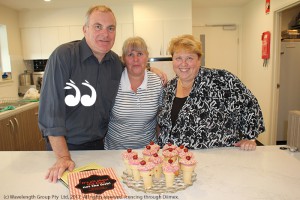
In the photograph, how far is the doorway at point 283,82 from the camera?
3.67 m

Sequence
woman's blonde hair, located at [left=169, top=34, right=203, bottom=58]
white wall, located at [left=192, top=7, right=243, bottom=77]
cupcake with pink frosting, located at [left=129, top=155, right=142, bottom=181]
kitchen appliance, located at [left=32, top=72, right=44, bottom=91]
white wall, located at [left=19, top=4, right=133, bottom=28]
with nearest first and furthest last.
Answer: cupcake with pink frosting, located at [left=129, top=155, right=142, bottom=181] → woman's blonde hair, located at [left=169, top=34, right=203, bottom=58] → white wall, located at [left=19, top=4, right=133, bottom=28] → kitchen appliance, located at [left=32, top=72, right=44, bottom=91] → white wall, located at [left=192, top=7, right=243, bottom=77]

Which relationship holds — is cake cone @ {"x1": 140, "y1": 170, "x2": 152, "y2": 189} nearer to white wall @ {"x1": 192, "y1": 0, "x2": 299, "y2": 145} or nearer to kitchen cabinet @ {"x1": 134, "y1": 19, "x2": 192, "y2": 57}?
white wall @ {"x1": 192, "y1": 0, "x2": 299, "y2": 145}

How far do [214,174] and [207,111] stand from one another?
48 cm

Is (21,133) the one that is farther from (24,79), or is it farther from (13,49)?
(13,49)

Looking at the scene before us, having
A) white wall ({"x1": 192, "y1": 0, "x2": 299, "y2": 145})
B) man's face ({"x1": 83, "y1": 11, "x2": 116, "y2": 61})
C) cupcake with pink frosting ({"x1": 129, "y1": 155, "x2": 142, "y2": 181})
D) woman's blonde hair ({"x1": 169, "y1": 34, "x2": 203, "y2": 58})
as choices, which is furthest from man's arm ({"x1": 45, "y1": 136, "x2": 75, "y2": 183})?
white wall ({"x1": 192, "y1": 0, "x2": 299, "y2": 145})

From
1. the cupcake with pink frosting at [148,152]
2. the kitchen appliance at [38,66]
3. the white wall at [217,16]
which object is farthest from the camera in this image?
the kitchen appliance at [38,66]

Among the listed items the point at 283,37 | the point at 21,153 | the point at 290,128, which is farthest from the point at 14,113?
the point at 283,37

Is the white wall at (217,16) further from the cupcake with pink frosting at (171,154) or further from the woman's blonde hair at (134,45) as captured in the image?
the cupcake with pink frosting at (171,154)

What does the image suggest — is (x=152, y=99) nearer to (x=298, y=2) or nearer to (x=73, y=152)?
(x=73, y=152)

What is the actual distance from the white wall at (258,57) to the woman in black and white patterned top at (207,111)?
91.6 inches

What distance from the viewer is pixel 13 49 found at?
4535 millimetres

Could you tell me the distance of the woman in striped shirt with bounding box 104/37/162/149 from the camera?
1.68 metres

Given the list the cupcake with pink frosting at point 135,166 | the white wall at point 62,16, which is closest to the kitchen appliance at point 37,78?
the white wall at point 62,16
